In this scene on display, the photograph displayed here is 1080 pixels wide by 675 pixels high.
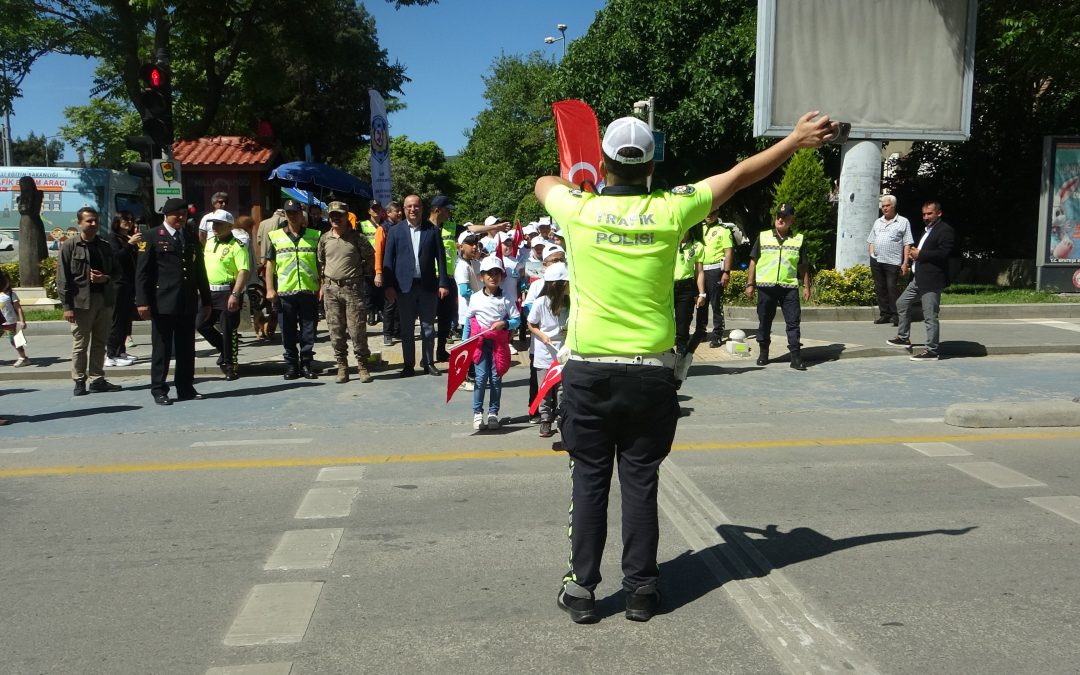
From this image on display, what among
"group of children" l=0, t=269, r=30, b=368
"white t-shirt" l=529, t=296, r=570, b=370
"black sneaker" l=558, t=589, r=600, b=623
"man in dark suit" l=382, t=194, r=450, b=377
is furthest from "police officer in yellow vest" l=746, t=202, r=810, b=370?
"group of children" l=0, t=269, r=30, b=368

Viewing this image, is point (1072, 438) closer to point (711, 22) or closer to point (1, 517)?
point (1, 517)

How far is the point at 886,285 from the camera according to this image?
15.0 meters

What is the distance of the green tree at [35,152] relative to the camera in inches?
3369

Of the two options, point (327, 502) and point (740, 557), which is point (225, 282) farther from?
point (740, 557)

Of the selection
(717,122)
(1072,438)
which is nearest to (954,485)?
(1072,438)

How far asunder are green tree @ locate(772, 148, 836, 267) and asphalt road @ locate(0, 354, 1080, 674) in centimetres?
1328

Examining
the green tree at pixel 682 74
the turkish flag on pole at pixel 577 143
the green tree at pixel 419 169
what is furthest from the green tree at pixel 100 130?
the turkish flag on pole at pixel 577 143

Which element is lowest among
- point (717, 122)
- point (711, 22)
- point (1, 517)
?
point (1, 517)

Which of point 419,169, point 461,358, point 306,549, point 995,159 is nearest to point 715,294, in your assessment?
point 461,358

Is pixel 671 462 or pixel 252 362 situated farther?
pixel 252 362

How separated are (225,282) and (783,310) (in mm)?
6410

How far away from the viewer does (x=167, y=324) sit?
960cm

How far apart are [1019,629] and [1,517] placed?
545 cm

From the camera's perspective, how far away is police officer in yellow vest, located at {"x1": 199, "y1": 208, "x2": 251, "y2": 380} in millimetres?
10945
